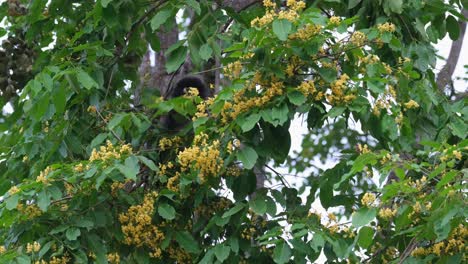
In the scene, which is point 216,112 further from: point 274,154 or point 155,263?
point 155,263

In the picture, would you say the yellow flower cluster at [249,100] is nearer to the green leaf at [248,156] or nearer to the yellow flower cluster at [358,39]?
the green leaf at [248,156]

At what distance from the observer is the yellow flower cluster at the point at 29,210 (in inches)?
171

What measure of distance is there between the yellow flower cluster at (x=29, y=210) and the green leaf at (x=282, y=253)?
3.14 feet

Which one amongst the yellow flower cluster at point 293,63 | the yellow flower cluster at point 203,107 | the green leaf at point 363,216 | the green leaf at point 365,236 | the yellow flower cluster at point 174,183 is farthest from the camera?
the yellow flower cluster at point 174,183

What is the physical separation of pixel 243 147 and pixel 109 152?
523 millimetres

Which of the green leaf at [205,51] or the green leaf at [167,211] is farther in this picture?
the green leaf at [205,51]

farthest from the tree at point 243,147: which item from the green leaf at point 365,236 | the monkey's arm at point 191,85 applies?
the monkey's arm at point 191,85

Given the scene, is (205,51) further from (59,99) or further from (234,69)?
(59,99)

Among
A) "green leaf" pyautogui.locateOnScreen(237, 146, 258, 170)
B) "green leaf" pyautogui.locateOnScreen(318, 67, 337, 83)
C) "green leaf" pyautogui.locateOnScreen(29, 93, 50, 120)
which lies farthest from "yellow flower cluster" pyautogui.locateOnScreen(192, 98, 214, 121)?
"green leaf" pyautogui.locateOnScreen(29, 93, 50, 120)

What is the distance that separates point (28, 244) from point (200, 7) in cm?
134

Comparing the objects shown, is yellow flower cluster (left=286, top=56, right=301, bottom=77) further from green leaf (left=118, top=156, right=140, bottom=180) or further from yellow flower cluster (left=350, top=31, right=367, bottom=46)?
green leaf (left=118, top=156, right=140, bottom=180)

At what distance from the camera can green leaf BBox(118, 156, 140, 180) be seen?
419 cm

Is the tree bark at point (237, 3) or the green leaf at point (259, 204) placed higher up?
the tree bark at point (237, 3)

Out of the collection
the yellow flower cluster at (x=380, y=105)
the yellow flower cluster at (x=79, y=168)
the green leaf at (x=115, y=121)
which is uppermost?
the yellow flower cluster at (x=380, y=105)
